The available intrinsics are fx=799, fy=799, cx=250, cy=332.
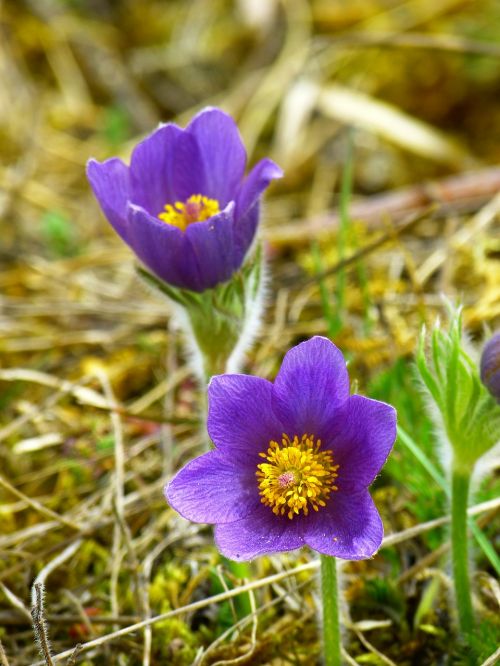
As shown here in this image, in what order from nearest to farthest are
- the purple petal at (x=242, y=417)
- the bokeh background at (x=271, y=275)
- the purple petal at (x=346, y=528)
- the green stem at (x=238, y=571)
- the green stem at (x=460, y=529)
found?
the purple petal at (x=346, y=528) → the purple petal at (x=242, y=417) → the green stem at (x=460, y=529) → the green stem at (x=238, y=571) → the bokeh background at (x=271, y=275)

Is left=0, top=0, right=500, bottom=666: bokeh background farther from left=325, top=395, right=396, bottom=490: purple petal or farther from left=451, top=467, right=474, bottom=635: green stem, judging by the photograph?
left=325, top=395, right=396, bottom=490: purple petal

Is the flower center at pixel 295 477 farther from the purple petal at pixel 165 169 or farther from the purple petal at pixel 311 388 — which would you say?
the purple petal at pixel 165 169

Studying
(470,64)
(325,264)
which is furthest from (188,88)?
(325,264)

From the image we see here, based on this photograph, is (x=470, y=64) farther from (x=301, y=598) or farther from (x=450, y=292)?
(x=301, y=598)

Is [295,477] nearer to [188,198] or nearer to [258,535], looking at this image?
[258,535]

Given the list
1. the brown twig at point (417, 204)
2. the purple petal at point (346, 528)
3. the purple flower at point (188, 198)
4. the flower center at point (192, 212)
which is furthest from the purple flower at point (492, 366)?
the brown twig at point (417, 204)

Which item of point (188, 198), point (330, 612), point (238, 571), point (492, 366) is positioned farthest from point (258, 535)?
point (188, 198)
